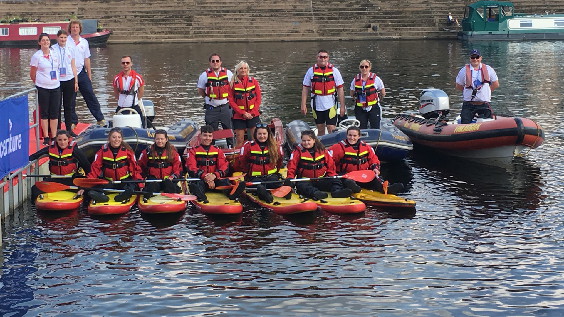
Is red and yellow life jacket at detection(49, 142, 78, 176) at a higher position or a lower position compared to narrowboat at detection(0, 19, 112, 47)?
lower

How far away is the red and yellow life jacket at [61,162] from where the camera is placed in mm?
15742

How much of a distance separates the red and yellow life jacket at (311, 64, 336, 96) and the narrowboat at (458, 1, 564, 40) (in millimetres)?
33734

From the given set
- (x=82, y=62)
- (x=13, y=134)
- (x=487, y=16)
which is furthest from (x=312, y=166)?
(x=487, y=16)

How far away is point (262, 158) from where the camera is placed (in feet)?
50.8

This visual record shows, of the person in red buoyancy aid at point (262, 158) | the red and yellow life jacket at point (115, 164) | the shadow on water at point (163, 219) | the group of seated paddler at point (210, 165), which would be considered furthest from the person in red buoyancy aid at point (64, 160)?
the person in red buoyancy aid at point (262, 158)

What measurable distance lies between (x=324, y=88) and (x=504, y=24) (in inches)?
1392

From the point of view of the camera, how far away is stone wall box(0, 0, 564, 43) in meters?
51.2

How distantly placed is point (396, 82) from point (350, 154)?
17.6 metres

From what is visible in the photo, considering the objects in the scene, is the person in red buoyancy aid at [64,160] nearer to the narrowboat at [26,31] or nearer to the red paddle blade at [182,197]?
the red paddle blade at [182,197]

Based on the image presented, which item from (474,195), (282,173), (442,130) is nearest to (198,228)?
(282,173)

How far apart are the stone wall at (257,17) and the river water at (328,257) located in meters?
32.7

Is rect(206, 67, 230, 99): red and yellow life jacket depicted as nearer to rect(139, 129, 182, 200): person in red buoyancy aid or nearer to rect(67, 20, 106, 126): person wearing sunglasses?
rect(139, 129, 182, 200): person in red buoyancy aid

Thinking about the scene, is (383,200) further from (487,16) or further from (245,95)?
(487,16)

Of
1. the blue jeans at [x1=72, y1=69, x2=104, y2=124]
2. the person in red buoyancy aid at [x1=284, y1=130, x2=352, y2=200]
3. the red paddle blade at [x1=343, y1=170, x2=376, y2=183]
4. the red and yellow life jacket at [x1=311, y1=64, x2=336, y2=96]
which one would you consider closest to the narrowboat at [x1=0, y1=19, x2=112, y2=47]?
the blue jeans at [x1=72, y1=69, x2=104, y2=124]
